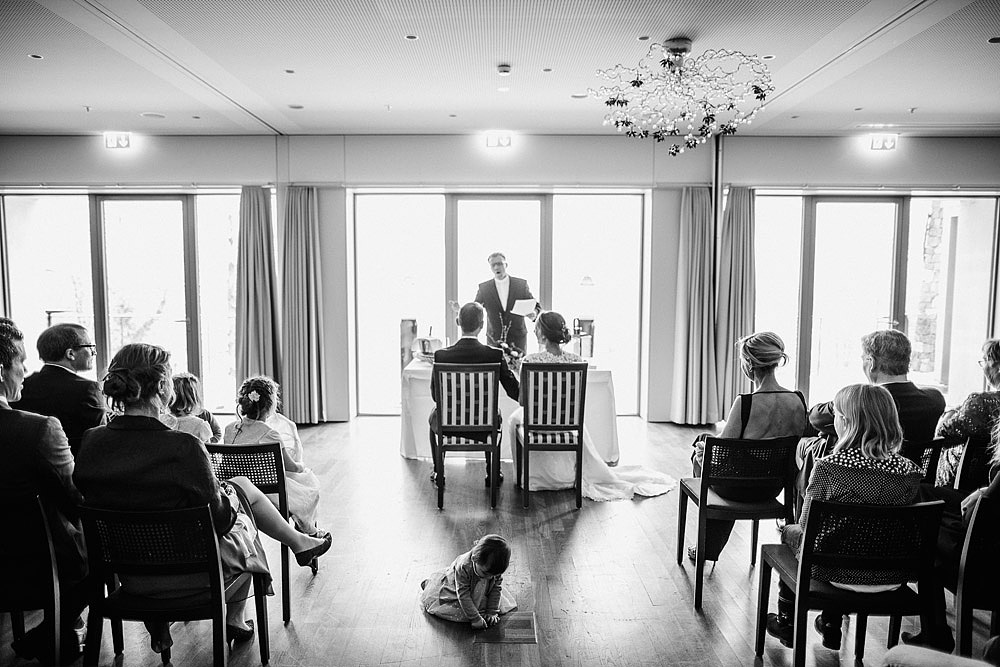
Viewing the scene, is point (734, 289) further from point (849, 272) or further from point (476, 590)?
point (476, 590)

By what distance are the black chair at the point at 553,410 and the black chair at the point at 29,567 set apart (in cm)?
276

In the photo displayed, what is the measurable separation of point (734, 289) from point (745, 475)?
13.9 ft

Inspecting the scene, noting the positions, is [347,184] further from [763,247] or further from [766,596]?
[766,596]

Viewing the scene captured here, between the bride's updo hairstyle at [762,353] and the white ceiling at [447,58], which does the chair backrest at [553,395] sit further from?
the white ceiling at [447,58]

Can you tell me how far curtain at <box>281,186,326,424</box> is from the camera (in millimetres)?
7094

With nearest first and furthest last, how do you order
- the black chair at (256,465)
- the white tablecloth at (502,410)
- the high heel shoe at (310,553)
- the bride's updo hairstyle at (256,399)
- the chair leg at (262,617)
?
the chair leg at (262,617) → the black chair at (256,465) → the high heel shoe at (310,553) → the bride's updo hairstyle at (256,399) → the white tablecloth at (502,410)

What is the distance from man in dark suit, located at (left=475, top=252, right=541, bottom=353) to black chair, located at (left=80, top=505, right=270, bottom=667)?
14.2 feet

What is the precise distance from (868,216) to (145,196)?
7.55 m

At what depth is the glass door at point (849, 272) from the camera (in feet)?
24.6

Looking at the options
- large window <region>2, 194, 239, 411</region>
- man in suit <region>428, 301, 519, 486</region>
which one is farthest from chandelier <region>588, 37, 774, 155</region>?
large window <region>2, 194, 239, 411</region>

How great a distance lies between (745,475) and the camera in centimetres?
321

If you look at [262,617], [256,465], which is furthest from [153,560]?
[256,465]

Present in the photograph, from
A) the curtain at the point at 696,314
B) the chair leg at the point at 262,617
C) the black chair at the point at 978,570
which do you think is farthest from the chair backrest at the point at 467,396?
the curtain at the point at 696,314

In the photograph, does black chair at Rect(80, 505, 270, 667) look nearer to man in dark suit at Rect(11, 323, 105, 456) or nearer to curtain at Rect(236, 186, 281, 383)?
man in dark suit at Rect(11, 323, 105, 456)
